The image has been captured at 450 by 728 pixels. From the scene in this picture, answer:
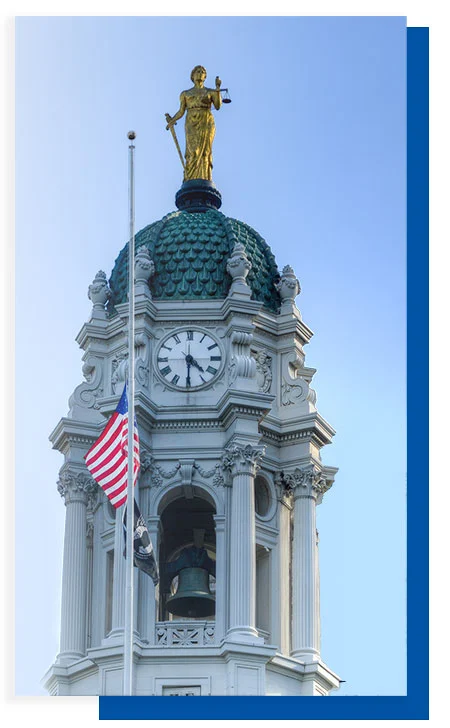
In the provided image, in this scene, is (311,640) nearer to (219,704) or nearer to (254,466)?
(254,466)

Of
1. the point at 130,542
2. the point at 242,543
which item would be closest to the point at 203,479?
the point at 242,543

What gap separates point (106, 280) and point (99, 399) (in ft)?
13.5

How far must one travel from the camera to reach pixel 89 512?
250 feet

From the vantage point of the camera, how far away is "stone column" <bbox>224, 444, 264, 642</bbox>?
72875 millimetres

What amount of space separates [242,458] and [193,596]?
3.39 metres

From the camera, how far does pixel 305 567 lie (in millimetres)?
75375

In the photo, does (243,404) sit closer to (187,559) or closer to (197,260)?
(187,559)

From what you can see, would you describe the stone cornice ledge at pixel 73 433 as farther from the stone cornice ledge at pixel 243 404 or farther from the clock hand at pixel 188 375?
the stone cornice ledge at pixel 243 404

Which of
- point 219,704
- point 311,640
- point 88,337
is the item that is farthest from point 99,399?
point 219,704

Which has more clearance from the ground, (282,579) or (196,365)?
(196,365)

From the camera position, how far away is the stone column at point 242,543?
2869 inches

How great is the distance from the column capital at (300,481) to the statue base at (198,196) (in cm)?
793

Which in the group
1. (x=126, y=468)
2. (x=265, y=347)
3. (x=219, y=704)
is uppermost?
(x=265, y=347)

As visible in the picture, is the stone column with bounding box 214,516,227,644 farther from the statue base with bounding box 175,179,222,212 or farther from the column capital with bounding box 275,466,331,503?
the statue base with bounding box 175,179,222,212
